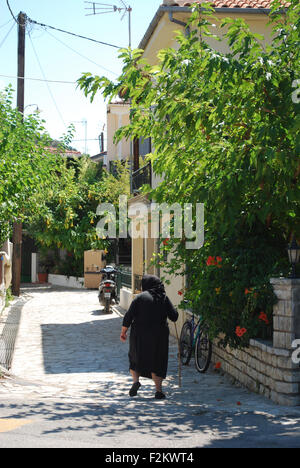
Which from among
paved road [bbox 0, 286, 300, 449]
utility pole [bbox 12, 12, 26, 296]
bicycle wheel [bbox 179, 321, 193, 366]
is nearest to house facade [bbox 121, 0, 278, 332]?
bicycle wheel [bbox 179, 321, 193, 366]

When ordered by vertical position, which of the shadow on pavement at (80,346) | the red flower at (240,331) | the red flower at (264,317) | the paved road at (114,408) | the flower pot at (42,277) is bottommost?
the shadow on pavement at (80,346)

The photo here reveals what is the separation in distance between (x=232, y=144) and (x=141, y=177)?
10.6m

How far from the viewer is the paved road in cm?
574

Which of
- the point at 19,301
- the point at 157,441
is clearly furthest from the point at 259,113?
the point at 19,301

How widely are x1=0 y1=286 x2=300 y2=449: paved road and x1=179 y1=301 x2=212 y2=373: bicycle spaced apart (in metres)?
0.20

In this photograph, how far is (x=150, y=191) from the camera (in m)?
9.16

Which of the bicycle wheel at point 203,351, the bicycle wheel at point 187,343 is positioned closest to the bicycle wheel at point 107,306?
the bicycle wheel at point 187,343

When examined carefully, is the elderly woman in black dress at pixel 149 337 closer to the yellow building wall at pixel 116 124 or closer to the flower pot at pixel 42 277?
the yellow building wall at pixel 116 124

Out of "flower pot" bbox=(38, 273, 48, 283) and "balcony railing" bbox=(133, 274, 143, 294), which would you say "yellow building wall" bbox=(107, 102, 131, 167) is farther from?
"balcony railing" bbox=(133, 274, 143, 294)

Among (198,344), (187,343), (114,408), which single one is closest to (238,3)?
(187,343)

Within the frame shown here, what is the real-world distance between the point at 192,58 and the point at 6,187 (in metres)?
7.37

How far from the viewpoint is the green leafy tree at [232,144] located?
7.01m

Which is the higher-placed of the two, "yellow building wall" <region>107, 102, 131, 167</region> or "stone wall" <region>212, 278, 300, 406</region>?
"yellow building wall" <region>107, 102, 131, 167</region>

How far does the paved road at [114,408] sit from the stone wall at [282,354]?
183 millimetres
